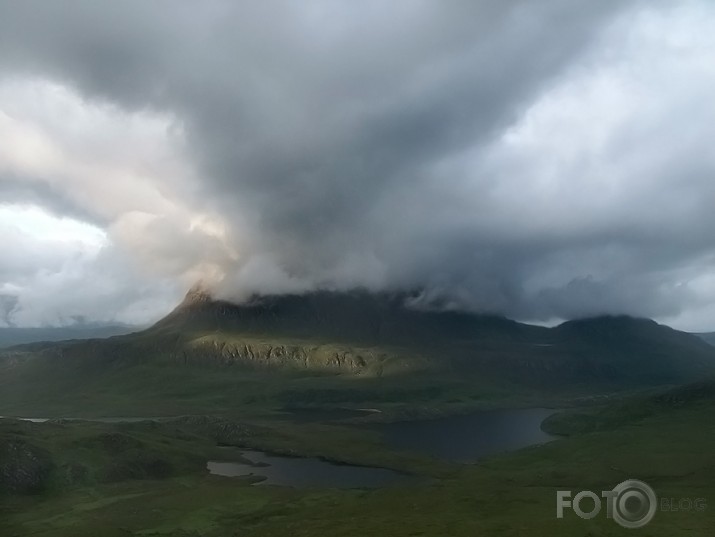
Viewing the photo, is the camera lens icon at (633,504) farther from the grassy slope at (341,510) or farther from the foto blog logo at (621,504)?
the grassy slope at (341,510)

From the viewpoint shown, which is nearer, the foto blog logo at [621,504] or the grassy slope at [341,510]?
the grassy slope at [341,510]

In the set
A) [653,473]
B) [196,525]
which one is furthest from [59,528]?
[653,473]

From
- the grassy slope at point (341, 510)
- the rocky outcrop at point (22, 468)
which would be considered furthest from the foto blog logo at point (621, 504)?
the rocky outcrop at point (22, 468)

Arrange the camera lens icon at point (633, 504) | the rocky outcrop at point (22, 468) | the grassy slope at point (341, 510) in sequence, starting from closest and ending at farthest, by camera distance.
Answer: the grassy slope at point (341, 510)
the camera lens icon at point (633, 504)
the rocky outcrop at point (22, 468)

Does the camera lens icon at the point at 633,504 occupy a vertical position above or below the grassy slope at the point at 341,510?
above

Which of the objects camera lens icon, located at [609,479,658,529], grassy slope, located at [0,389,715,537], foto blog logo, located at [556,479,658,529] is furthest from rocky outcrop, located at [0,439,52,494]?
camera lens icon, located at [609,479,658,529]

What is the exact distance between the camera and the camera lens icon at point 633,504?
138875 millimetres

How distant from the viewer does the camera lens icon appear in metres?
139

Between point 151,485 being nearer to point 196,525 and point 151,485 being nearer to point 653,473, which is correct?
point 196,525

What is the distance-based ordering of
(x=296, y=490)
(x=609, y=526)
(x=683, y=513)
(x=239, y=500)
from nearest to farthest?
(x=609, y=526), (x=683, y=513), (x=239, y=500), (x=296, y=490)

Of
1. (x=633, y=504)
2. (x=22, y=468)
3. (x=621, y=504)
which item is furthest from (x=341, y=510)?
(x=22, y=468)

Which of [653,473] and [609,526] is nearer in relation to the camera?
[609,526]

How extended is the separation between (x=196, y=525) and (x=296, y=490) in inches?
1799

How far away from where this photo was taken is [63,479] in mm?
192000
